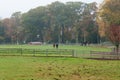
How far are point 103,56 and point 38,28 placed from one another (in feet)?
328

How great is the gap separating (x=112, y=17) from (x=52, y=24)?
79076 mm

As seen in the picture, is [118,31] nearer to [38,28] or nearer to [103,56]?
[103,56]

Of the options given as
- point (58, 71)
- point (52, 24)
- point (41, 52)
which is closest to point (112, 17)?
point (41, 52)

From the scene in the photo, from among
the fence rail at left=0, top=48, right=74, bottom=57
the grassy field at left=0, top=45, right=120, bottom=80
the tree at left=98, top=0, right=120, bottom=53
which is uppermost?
the tree at left=98, top=0, right=120, bottom=53

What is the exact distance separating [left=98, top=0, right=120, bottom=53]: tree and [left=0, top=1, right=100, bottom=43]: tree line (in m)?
64.7

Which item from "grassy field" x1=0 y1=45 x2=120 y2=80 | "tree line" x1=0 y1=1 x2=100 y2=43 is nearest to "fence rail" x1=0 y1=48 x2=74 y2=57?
"grassy field" x1=0 y1=45 x2=120 y2=80

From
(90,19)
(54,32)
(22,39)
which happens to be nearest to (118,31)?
(90,19)

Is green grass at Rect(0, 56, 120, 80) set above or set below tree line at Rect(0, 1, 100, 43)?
below

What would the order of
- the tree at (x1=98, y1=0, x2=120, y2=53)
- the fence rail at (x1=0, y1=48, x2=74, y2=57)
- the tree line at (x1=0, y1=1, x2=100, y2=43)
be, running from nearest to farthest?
the fence rail at (x1=0, y1=48, x2=74, y2=57) → the tree at (x1=98, y1=0, x2=120, y2=53) → the tree line at (x1=0, y1=1, x2=100, y2=43)

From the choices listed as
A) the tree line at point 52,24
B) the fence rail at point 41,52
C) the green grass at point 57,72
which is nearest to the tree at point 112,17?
the fence rail at point 41,52

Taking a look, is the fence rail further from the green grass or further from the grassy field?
the green grass

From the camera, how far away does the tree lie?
59125 mm

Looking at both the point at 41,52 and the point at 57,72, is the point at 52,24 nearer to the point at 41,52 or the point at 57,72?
the point at 41,52

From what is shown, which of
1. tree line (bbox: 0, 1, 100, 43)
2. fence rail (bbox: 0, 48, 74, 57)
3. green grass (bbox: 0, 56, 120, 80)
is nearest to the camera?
green grass (bbox: 0, 56, 120, 80)
